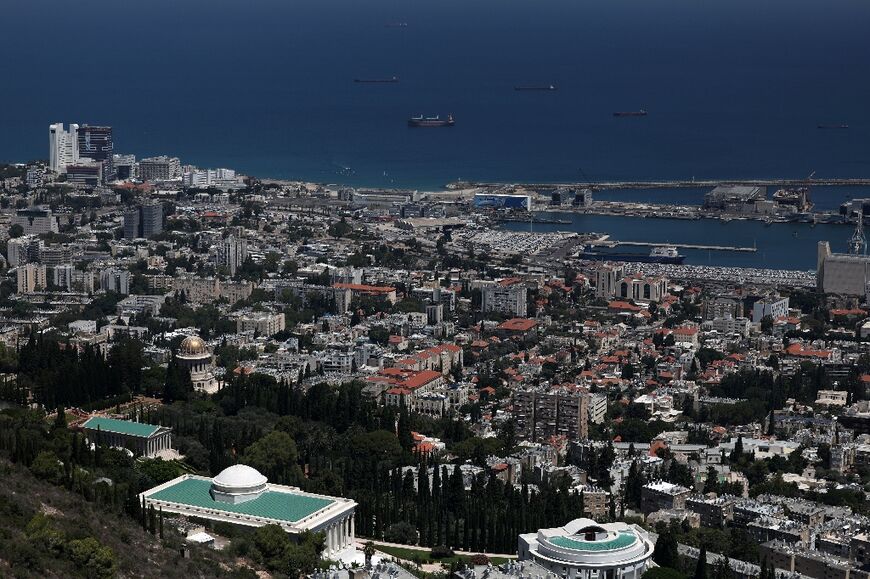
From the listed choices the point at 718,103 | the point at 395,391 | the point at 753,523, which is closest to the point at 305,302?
the point at 395,391

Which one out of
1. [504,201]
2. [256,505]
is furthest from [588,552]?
[504,201]

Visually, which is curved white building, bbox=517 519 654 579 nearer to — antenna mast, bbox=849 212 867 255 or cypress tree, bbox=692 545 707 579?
cypress tree, bbox=692 545 707 579

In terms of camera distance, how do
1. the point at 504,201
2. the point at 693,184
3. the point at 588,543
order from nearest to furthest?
the point at 588,543
the point at 504,201
the point at 693,184

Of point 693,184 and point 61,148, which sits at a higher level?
point 61,148

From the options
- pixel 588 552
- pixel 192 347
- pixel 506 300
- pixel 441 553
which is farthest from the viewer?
pixel 506 300

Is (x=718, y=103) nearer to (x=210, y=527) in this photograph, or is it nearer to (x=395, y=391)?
(x=395, y=391)

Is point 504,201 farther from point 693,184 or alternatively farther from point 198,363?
point 198,363

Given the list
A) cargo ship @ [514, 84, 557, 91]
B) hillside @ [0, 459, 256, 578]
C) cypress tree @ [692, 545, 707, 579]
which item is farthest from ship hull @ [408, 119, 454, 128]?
hillside @ [0, 459, 256, 578]
